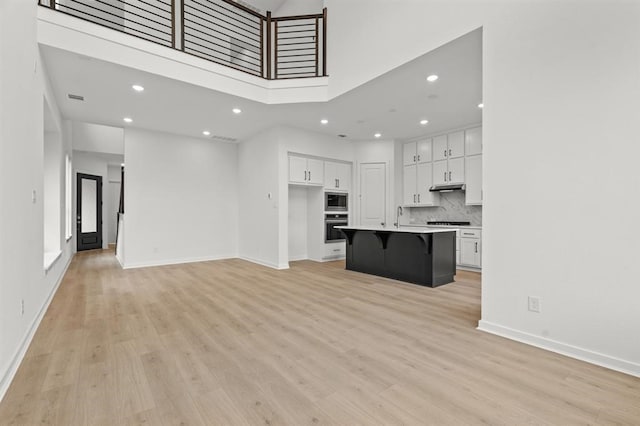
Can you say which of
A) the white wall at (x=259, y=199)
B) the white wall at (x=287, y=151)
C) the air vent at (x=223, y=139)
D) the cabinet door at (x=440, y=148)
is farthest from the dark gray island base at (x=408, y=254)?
the air vent at (x=223, y=139)

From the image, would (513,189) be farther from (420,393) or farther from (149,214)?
(149,214)

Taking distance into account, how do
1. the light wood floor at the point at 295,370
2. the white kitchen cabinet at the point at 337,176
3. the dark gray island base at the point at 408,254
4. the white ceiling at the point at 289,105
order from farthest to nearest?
the white kitchen cabinet at the point at 337,176 → the dark gray island base at the point at 408,254 → the white ceiling at the point at 289,105 → the light wood floor at the point at 295,370

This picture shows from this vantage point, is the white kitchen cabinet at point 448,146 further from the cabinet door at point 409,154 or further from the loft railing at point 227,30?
the loft railing at point 227,30

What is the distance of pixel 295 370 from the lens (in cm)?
213

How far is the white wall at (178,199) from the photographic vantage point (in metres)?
6.23

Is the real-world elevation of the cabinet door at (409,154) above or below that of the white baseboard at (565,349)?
above

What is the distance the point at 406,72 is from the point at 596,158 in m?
2.25

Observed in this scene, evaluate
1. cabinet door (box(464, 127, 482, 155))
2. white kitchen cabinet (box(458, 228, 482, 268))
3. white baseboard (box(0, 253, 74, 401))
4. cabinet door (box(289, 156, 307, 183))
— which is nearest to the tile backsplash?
white kitchen cabinet (box(458, 228, 482, 268))

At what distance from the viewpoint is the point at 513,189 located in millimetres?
2664

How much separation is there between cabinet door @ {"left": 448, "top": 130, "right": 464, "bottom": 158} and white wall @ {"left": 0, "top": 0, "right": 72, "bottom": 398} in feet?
21.3

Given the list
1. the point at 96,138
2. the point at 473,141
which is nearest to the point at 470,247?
the point at 473,141

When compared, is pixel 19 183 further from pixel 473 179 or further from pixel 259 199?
pixel 473 179

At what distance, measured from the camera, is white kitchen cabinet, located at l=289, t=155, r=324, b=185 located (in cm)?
633

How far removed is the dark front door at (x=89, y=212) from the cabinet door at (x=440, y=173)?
9.33 m
